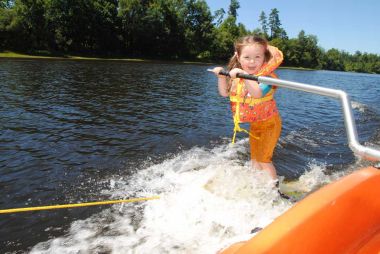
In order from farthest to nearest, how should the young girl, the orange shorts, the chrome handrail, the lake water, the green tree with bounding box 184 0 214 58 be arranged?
the green tree with bounding box 184 0 214 58 < the orange shorts < the lake water < the young girl < the chrome handrail

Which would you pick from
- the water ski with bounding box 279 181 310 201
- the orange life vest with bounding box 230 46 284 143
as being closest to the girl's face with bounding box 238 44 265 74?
the orange life vest with bounding box 230 46 284 143

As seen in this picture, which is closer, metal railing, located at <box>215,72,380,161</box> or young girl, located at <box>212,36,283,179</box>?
metal railing, located at <box>215,72,380,161</box>

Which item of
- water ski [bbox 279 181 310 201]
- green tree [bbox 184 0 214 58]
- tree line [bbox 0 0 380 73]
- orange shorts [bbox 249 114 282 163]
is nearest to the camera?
orange shorts [bbox 249 114 282 163]

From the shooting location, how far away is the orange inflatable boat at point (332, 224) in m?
1.91

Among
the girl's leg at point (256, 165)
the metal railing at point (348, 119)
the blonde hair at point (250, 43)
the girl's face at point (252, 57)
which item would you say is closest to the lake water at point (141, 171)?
the girl's leg at point (256, 165)

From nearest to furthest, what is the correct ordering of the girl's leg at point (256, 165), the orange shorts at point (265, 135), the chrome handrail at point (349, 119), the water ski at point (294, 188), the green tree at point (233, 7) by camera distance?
1. the chrome handrail at point (349, 119)
2. the orange shorts at point (265, 135)
3. the girl's leg at point (256, 165)
4. the water ski at point (294, 188)
5. the green tree at point (233, 7)

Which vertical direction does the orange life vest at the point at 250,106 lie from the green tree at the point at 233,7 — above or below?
below

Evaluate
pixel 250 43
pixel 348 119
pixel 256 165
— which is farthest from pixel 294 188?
pixel 348 119

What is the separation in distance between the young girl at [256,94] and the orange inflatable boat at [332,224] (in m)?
2.00

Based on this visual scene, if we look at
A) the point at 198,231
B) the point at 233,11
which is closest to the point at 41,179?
the point at 198,231

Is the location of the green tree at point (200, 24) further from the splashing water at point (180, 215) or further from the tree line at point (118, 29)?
the splashing water at point (180, 215)

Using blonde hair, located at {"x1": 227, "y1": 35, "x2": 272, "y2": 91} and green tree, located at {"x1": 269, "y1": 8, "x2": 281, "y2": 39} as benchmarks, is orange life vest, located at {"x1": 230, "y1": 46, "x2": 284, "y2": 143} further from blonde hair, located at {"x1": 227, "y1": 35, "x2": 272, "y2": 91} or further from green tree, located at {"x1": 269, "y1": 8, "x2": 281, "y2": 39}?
green tree, located at {"x1": 269, "y1": 8, "x2": 281, "y2": 39}

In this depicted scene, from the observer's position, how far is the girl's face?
4.27 m

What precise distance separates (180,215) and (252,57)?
96.0 inches
